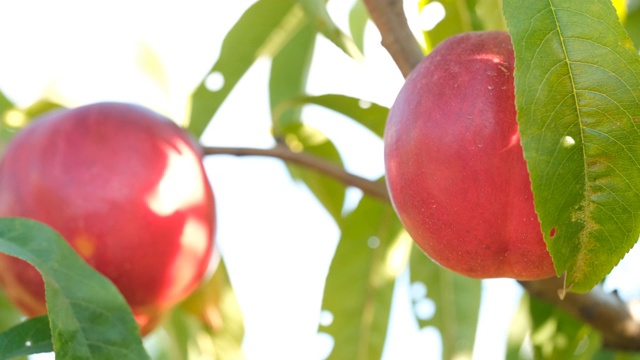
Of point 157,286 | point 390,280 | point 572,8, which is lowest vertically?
point 390,280

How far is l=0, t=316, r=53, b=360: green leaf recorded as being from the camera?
3.00 feet

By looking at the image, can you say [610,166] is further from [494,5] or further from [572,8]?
[494,5]

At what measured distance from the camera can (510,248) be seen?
34.6 inches

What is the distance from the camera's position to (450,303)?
154 cm

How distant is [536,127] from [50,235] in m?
0.51

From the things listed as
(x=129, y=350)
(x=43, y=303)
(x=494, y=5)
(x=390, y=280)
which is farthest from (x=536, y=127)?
(x=390, y=280)

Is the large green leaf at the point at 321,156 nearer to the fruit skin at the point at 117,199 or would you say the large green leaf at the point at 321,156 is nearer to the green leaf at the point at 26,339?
the fruit skin at the point at 117,199

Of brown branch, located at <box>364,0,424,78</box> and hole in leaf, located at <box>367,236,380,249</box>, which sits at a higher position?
brown branch, located at <box>364,0,424,78</box>

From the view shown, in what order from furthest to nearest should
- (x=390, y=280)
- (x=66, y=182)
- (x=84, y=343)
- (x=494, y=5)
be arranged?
(x=390, y=280) < (x=494, y=5) < (x=66, y=182) < (x=84, y=343)

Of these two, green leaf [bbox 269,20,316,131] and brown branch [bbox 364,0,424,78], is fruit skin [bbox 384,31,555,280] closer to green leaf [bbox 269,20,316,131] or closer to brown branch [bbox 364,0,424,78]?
brown branch [bbox 364,0,424,78]

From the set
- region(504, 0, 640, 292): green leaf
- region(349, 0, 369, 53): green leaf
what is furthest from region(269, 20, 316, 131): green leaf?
region(504, 0, 640, 292): green leaf

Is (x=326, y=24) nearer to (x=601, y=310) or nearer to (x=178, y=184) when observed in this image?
(x=178, y=184)

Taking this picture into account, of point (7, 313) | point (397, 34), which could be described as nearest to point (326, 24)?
point (397, 34)

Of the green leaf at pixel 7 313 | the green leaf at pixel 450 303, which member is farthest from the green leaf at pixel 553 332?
the green leaf at pixel 7 313
